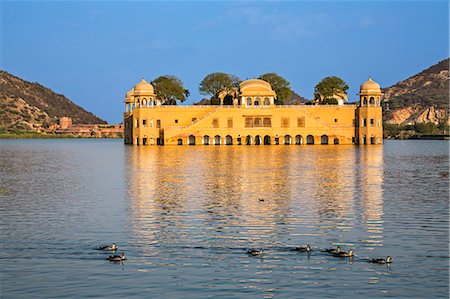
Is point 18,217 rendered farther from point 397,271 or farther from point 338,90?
point 338,90

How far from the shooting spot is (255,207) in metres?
23.5

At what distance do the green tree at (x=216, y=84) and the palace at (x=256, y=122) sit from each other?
12.2m

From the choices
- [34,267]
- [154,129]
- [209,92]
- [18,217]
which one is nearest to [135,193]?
[18,217]

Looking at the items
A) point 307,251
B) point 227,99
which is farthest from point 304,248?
point 227,99

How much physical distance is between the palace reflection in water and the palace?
4480cm

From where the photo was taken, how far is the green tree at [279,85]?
102 m

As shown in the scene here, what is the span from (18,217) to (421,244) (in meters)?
11.1

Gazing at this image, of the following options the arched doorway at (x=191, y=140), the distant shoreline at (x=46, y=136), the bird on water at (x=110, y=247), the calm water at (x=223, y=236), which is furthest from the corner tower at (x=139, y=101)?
the bird on water at (x=110, y=247)

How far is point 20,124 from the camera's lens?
168 metres

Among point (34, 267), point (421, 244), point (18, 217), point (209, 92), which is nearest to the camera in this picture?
point (34, 267)

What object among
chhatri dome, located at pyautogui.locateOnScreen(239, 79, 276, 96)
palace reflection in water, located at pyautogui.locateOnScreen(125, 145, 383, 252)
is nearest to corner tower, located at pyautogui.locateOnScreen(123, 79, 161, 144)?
chhatri dome, located at pyautogui.locateOnScreen(239, 79, 276, 96)

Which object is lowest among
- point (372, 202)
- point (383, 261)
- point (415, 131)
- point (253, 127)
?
point (383, 261)

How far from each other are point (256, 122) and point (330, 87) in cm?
1933

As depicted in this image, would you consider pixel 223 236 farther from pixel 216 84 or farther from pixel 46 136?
pixel 46 136
